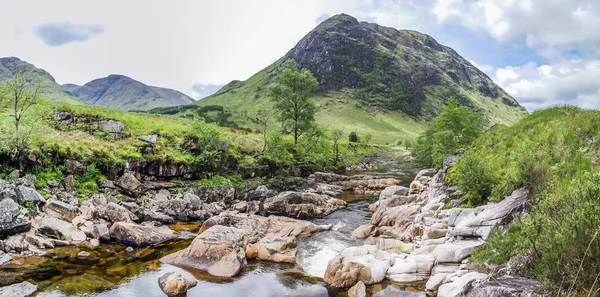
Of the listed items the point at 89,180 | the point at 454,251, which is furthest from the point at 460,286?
the point at 89,180

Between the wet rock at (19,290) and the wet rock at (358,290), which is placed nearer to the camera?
the wet rock at (19,290)

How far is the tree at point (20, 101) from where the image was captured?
29.0m

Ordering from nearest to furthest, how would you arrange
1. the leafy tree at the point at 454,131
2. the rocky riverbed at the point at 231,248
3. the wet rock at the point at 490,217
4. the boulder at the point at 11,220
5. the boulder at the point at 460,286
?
the boulder at the point at 460,286
the wet rock at the point at 490,217
the rocky riverbed at the point at 231,248
the boulder at the point at 11,220
the leafy tree at the point at 454,131

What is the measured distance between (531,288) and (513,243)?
10.4 ft

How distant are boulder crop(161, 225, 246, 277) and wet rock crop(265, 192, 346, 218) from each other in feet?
40.3

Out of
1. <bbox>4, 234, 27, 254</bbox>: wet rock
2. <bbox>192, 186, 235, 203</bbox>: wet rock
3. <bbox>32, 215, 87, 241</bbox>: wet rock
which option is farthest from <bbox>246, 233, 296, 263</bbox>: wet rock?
<bbox>192, 186, 235, 203</bbox>: wet rock

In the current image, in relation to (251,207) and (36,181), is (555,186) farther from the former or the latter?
(36,181)

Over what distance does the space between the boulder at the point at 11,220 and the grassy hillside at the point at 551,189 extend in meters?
25.5

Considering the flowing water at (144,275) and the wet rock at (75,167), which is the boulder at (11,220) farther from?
the wet rock at (75,167)

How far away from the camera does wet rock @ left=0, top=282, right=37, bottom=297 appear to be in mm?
14359

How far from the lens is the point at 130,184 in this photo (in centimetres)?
3400

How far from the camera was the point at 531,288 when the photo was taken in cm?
996

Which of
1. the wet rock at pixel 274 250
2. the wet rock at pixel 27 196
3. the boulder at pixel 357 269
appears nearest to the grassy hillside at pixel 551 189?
the boulder at pixel 357 269

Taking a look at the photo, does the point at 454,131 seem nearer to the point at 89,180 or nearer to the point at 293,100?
the point at 293,100
